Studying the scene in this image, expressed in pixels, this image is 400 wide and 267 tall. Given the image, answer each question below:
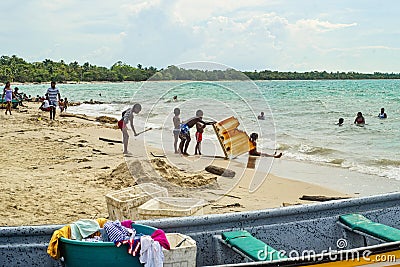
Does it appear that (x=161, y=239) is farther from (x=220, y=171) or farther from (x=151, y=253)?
(x=220, y=171)

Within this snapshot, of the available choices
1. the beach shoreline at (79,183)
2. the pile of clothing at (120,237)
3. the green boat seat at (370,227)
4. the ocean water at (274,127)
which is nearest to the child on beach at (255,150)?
the beach shoreline at (79,183)

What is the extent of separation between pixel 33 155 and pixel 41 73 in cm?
9080

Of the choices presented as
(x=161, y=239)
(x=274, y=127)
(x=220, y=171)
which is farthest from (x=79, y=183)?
(x=274, y=127)

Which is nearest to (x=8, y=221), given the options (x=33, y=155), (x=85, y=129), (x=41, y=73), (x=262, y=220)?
(x=262, y=220)

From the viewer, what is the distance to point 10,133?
15.7m

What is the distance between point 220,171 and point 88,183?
8.07 feet

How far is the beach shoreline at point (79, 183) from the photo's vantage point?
723 centimetres

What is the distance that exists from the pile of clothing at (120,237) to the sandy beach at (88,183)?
3127 millimetres

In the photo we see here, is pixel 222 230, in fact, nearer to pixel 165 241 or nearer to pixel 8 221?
pixel 165 241

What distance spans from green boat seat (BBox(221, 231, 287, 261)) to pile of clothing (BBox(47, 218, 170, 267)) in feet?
2.27

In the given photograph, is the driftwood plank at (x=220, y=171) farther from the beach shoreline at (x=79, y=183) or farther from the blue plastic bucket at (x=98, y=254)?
the blue plastic bucket at (x=98, y=254)

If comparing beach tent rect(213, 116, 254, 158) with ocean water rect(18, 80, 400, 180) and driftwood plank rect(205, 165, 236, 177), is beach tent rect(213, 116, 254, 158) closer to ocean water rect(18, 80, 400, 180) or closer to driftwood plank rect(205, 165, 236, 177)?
ocean water rect(18, 80, 400, 180)

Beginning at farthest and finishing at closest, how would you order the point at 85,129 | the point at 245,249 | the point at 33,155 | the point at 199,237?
the point at 85,129, the point at 33,155, the point at 199,237, the point at 245,249

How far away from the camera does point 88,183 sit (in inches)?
352
